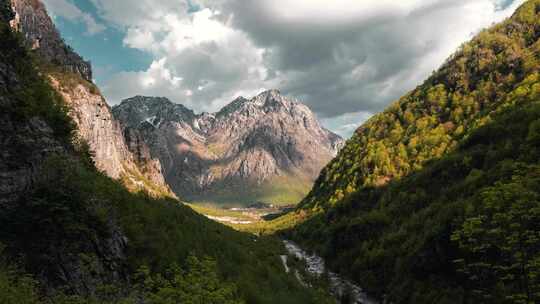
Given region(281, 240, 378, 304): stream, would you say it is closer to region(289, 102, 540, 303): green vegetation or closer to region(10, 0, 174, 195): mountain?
region(289, 102, 540, 303): green vegetation

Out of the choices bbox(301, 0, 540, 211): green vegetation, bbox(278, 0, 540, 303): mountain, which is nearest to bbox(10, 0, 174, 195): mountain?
bbox(301, 0, 540, 211): green vegetation

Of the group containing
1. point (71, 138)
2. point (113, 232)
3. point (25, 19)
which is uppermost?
point (25, 19)

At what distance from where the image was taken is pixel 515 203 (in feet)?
40.0

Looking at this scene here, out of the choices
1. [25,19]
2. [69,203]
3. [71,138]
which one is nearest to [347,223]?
[71,138]

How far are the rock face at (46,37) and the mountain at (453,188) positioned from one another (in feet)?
435

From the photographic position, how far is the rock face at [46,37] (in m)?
153

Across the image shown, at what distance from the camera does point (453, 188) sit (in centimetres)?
4316

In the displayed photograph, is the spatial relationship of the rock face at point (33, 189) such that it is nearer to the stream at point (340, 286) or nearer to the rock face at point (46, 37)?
the stream at point (340, 286)

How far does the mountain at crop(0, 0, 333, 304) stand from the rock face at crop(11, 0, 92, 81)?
155m

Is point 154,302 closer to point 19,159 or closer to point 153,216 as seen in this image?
point 19,159

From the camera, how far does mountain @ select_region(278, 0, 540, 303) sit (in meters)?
14.2

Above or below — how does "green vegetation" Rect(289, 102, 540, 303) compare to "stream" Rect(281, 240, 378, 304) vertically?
above

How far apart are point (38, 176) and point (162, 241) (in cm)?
816

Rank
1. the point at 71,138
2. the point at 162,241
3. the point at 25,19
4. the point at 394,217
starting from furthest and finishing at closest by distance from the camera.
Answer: the point at 25,19
the point at 394,217
the point at 71,138
the point at 162,241
